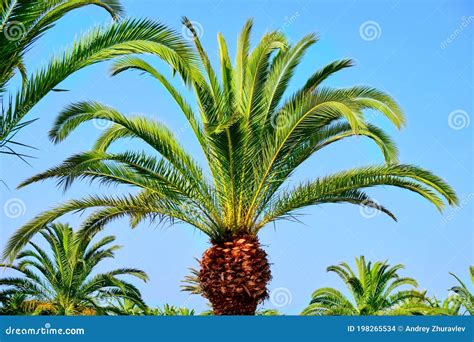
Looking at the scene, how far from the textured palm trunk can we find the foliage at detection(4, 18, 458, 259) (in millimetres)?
369

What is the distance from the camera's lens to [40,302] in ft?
80.9

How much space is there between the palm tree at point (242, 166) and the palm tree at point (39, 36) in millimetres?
3383

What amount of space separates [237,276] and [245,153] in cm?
261

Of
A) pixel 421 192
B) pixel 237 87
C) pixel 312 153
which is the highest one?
pixel 237 87

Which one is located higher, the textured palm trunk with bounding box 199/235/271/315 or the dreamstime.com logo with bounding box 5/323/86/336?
the textured palm trunk with bounding box 199/235/271/315

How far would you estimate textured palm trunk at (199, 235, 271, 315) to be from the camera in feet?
43.7

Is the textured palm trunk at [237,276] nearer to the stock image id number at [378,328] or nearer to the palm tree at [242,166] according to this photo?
the palm tree at [242,166]

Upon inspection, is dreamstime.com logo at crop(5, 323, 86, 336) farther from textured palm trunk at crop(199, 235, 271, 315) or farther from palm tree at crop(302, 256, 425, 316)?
palm tree at crop(302, 256, 425, 316)

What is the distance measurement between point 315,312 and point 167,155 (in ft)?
57.6

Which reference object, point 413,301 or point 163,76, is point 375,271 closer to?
point 413,301

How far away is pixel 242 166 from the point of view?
1308 cm

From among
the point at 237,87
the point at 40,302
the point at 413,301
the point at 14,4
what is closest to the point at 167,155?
the point at 237,87

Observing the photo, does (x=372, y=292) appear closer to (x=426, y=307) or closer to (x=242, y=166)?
(x=426, y=307)

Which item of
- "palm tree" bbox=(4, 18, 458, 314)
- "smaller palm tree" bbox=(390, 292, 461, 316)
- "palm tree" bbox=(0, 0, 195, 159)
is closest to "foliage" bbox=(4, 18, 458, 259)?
"palm tree" bbox=(4, 18, 458, 314)
